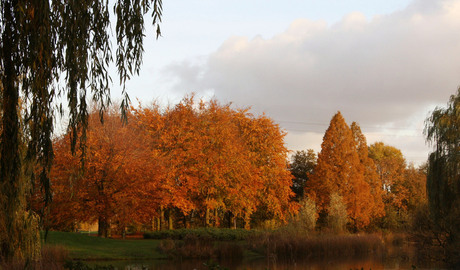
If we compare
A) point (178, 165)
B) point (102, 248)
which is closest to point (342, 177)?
point (178, 165)

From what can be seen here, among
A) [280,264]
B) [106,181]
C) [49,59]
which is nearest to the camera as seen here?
[49,59]

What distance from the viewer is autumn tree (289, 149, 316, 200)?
1865 inches

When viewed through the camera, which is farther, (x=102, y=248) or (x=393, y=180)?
(x=393, y=180)

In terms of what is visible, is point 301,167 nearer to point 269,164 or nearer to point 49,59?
point 269,164

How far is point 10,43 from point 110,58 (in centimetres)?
148

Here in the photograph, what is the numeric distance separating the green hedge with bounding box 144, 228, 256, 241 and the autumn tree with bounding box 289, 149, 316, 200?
18.9 metres

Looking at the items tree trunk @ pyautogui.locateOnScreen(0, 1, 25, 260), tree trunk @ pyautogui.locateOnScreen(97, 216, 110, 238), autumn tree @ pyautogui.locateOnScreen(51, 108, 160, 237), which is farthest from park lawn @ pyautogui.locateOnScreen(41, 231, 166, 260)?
tree trunk @ pyautogui.locateOnScreen(0, 1, 25, 260)

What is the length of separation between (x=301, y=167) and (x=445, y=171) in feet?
90.1

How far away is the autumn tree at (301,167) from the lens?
47.4m

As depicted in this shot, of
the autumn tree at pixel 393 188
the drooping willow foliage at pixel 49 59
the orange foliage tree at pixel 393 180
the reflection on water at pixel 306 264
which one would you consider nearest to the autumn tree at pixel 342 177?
the autumn tree at pixel 393 188

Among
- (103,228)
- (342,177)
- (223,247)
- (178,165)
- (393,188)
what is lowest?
(223,247)

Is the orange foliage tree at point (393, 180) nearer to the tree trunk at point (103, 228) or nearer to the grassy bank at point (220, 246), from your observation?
the grassy bank at point (220, 246)

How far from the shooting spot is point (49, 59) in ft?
23.2

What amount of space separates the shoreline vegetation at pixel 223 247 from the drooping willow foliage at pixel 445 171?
572 cm
